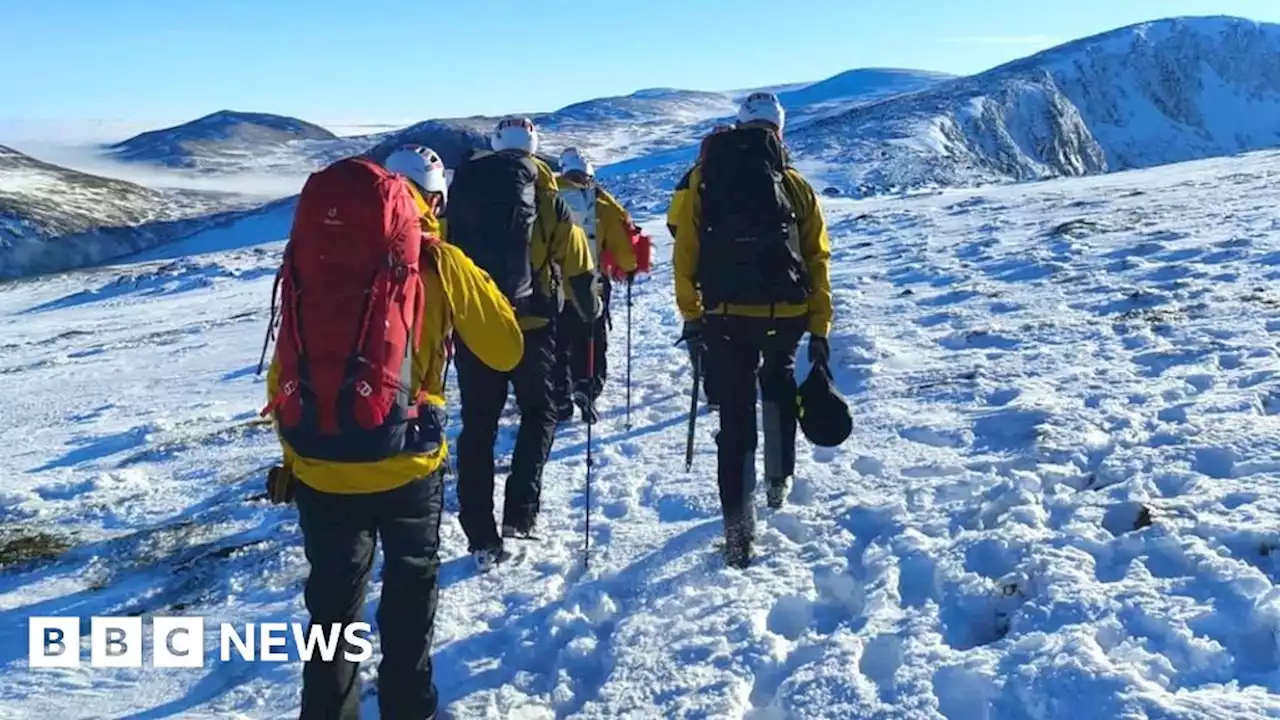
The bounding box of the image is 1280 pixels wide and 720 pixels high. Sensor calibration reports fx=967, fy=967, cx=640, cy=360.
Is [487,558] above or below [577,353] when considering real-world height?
below

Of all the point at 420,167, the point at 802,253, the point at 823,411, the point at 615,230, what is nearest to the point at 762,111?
the point at 802,253

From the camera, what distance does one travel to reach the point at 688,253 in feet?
18.8

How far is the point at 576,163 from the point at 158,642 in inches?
233

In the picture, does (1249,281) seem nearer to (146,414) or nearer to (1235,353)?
(1235,353)

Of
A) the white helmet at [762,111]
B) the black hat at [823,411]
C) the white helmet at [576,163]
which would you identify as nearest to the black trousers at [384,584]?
the black hat at [823,411]

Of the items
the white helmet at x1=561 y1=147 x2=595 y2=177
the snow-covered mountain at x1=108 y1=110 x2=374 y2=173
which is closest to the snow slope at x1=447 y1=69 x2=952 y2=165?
the snow-covered mountain at x1=108 y1=110 x2=374 y2=173

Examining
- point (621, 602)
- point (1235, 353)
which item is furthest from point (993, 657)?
point (1235, 353)

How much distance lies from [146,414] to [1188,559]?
443 inches

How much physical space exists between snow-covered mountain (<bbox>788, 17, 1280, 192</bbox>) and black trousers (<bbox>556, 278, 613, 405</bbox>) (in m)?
36.5

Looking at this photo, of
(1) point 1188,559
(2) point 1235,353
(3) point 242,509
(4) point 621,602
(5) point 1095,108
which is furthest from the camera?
(5) point 1095,108

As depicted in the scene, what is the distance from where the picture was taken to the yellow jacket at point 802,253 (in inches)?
219

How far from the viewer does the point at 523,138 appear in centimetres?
624

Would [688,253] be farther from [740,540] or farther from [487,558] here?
[487,558]

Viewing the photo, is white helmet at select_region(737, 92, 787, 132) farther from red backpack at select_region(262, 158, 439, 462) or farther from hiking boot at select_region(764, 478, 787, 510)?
red backpack at select_region(262, 158, 439, 462)
